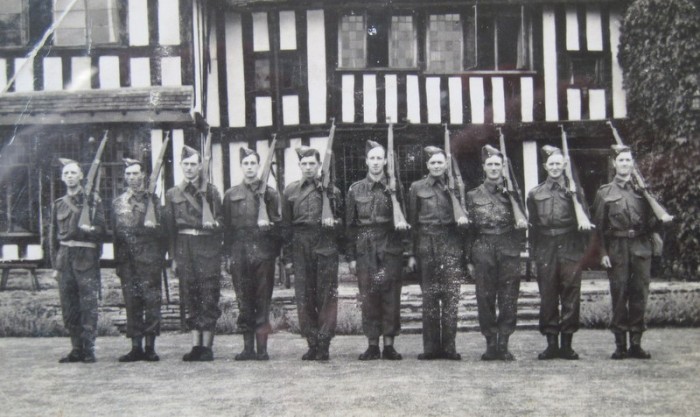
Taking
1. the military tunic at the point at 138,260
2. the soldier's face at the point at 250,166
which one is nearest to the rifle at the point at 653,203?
the soldier's face at the point at 250,166

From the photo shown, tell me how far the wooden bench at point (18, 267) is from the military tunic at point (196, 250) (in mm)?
4583

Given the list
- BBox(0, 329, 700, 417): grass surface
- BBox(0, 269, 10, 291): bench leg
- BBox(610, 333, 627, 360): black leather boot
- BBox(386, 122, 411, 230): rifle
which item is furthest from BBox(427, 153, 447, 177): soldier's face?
BBox(0, 269, 10, 291): bench leg

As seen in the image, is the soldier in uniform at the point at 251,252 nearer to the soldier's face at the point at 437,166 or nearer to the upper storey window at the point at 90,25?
the soldier's face at the point at 437,166

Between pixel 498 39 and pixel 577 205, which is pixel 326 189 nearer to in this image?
pixel 577 205

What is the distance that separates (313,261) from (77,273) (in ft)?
8.10

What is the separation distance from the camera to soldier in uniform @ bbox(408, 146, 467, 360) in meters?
7.95

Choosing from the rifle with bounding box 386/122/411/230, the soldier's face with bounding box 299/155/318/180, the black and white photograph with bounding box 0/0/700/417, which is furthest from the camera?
the soldier's face with bounding box 299/155/318/180

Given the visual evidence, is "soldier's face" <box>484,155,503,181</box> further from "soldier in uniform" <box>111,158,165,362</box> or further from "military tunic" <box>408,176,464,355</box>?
"soldier in uniform" <box>111,158,165,362</box>

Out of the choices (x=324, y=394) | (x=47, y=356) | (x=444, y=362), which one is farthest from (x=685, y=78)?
(x=47, y=356)

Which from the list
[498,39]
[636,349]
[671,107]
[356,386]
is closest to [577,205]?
[636,349]

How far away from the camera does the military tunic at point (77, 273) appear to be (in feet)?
26.9

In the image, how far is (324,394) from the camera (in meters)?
6.41

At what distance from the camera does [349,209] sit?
8.26 metres

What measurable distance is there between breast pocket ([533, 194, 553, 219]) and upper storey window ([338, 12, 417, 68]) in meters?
6.32
